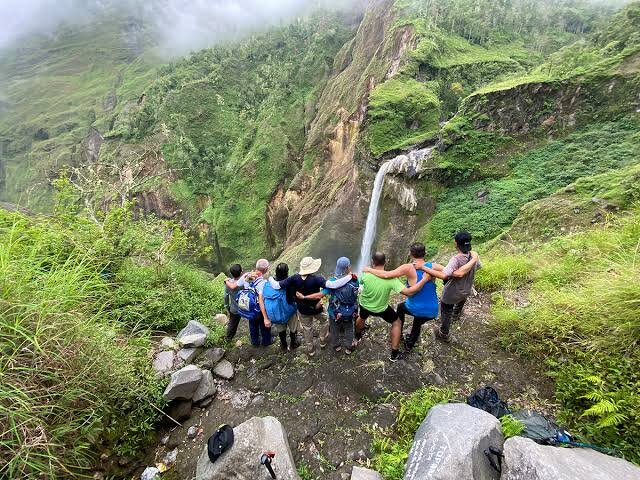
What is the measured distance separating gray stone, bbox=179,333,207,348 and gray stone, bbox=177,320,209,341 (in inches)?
3.7

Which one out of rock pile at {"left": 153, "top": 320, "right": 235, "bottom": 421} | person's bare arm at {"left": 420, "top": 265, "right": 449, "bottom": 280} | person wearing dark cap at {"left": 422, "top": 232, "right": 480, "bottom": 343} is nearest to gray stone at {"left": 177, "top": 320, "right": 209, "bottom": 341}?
rock pile at {"left": 153, "top": 320, "right": 235, "bottom": 421}

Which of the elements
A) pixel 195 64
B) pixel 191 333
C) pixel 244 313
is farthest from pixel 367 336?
pixel 195 64

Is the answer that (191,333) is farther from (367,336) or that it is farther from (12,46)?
(12,46)

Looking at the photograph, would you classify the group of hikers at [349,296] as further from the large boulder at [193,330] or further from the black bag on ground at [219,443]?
the black bag on ground at [219,443]

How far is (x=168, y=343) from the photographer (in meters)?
5.35

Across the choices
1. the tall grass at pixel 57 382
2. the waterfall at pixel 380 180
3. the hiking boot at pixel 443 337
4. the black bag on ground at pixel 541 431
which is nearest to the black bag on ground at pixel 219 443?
the tall grass at pixel 57 382

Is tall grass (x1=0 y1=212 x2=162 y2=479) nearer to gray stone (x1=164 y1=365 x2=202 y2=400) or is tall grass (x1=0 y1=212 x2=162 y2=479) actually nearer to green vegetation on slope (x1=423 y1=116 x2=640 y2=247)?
gray stone (x1=164 y1=365 x2=202 y2=400)

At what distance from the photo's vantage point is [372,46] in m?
50.5

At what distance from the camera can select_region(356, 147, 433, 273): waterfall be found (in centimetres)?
2027

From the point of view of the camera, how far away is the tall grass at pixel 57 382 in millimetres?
2705

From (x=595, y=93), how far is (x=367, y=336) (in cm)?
1896

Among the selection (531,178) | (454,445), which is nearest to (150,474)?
(454,445)

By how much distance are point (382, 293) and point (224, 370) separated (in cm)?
274

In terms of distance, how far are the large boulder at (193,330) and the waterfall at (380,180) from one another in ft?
53.0
